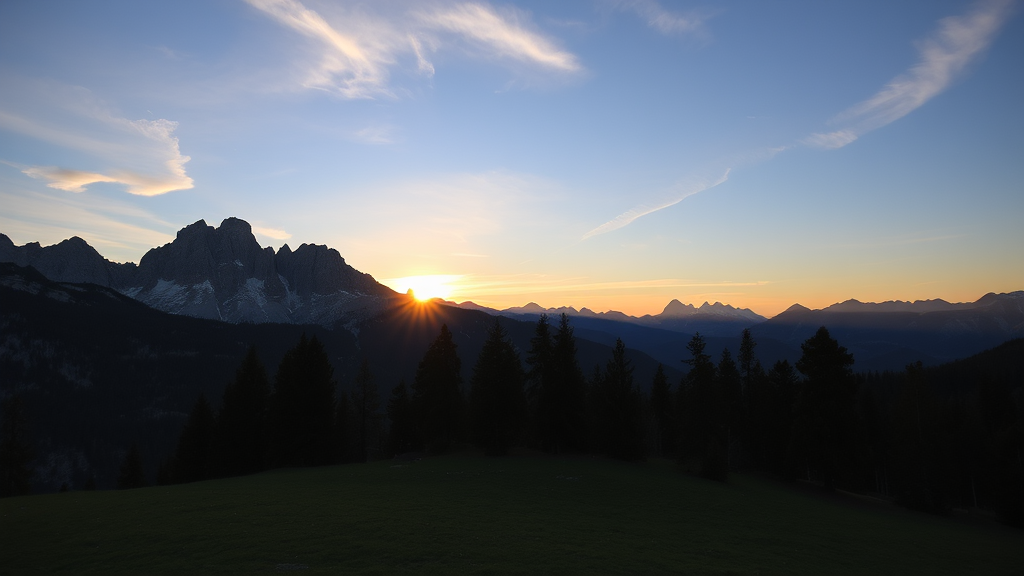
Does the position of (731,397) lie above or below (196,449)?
above

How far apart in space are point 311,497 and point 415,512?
26.9ft

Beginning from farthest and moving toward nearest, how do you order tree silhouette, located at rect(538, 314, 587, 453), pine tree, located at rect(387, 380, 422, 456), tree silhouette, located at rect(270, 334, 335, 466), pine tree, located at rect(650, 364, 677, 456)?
pine tree, located at rect(650, 364, 677, 456) → pine tree, located at rect(387, 380, 422, 456) → tree silhouette, located at rect(538, 314, 587, 453) → tree silhouette, located at rect(270, 334, 335, 466)

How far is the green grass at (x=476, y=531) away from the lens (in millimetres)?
20531

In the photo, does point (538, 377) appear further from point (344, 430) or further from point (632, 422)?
point (344, 430)

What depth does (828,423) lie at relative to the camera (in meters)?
53.8

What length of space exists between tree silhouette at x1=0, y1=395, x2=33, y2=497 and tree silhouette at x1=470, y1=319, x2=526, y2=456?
1837 inches

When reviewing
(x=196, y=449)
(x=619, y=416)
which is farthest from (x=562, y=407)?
(x=196, y=449)

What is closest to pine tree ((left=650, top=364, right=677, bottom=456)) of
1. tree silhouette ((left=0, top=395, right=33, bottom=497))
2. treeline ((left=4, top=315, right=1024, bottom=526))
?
treeline ((left=4, top=315, right=1024, bottom=526))

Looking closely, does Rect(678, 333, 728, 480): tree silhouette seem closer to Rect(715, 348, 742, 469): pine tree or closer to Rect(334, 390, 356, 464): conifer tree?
Rect(715, 348, 742, 469): pine tree

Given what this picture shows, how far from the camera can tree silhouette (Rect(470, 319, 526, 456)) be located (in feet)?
190

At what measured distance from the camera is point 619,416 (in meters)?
57.7

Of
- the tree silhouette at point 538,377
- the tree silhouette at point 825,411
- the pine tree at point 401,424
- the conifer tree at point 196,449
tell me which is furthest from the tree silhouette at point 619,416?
the conifer tree at point 196,449

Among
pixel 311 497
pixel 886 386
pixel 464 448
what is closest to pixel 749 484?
pixel 464 448

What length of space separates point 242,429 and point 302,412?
6.82 meters
